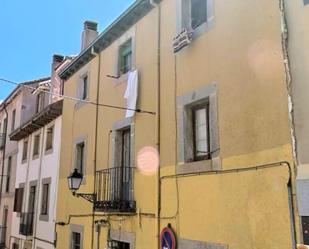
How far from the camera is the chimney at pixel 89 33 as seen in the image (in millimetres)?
15992

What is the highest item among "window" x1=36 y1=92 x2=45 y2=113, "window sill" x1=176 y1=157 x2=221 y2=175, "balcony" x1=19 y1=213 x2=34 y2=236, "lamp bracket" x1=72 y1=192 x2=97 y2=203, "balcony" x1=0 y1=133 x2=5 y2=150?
"window" x1=36 y1=92 x2=45 y2=113

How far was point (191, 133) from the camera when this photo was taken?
8.26 meters

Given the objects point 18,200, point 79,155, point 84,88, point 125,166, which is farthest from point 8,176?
point 125,166

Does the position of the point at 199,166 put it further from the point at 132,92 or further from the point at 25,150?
the point at 25,150

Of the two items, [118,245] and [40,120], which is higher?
[40,120]

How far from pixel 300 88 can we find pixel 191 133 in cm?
287

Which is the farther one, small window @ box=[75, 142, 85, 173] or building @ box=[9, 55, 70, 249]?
building @ box=[9, 55, 70, 249]

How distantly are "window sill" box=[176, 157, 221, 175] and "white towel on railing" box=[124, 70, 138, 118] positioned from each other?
8.55ft

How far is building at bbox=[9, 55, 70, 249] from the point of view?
52.1 ft

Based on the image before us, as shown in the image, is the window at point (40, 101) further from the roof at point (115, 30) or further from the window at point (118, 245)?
the window at point (118, 245)

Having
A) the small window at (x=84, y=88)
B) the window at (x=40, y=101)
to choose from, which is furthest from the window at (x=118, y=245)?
the window at (x=40, y=101)

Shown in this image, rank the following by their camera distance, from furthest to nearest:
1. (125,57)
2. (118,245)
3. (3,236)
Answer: (3,236) → (125,57) → (118,245)

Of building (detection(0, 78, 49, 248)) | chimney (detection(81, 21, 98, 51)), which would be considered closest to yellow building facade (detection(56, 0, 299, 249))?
chimney (detection(81, 21, 98, 51))

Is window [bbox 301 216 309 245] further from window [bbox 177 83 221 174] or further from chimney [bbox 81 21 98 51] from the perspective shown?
chimney [bbox 81 21 98 51]
